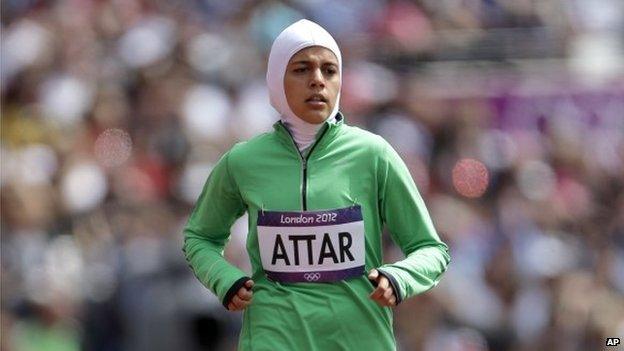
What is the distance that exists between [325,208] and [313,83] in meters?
0.48

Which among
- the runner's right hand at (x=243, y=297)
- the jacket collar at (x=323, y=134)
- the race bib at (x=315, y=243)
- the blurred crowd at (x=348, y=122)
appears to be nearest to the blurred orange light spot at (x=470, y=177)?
the blurred crowd at (x=348, y=122)

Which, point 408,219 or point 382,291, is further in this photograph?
point 408,219

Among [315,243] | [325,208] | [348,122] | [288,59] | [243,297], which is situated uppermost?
[288,59]

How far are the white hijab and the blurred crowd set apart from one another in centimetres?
522

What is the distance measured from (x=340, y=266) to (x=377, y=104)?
27.2ft

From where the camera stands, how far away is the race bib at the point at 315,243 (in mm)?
6875

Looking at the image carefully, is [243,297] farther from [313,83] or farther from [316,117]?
[313,83]

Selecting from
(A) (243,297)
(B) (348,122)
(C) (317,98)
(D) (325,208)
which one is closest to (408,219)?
(D) (325,208)

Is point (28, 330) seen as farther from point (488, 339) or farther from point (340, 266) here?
point (340, 266)

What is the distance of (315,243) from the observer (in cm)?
689

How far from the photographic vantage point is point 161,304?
12.2m

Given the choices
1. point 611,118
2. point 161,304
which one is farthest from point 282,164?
point 611,118

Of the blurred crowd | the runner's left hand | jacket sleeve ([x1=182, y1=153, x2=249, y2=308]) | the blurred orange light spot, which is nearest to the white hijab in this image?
jacket sleeve ([x1=182, y1=153, x2=249, y2=308])

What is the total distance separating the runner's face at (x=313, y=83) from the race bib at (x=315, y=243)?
398 millimetres
